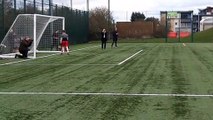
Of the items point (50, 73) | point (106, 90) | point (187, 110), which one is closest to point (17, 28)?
point (50, 73)

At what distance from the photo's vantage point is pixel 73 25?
160 feet

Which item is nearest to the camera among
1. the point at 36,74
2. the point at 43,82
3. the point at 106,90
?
the point at 106,90

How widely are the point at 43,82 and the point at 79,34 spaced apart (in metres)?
37.8

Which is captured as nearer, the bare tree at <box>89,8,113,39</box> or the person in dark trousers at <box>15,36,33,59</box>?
the person in dark trousers at <box>15,36,33,59</box>

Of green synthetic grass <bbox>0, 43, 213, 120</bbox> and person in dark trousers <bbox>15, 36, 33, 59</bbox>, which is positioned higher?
person in dark trousers <bbox>15, 36, 33, 59</bbox>

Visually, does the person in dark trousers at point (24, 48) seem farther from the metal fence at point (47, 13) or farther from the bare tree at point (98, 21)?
the bare tree at point (98, 21)

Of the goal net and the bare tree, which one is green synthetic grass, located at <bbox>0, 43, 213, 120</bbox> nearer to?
the goal net

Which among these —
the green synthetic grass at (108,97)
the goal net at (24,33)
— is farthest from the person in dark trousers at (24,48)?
the green synthetic grass at (108,97)

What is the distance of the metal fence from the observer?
30.7 meters

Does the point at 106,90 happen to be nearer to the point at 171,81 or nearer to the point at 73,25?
the point at 171,81

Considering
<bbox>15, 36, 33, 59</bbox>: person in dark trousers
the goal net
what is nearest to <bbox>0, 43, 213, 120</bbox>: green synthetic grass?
<bbox>15, 36, 33, 59</bbox>: person in dark trousers

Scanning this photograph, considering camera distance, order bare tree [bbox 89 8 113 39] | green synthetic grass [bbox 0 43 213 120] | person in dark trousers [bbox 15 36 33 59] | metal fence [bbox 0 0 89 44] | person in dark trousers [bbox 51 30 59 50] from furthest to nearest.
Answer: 1. bare tree [bbox 89 8 113 39]
2. person in dark trousers [bbox 51 30 59 50]
3. metal fence [bbox 0 0 89 44]
4. person in dark trousers [bbox 15 36 33 59]
5. green synthetic grass [bbox 0 43 213 120]

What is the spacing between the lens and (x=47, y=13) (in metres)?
41.1

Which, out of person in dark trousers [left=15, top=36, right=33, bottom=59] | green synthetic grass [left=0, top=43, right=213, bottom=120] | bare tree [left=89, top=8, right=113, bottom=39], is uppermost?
bare tree [left=89, top=8, right=113, bottom=39]
